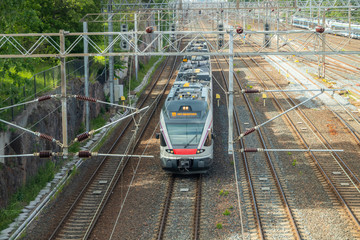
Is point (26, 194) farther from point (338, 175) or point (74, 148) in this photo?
point (338, 175)

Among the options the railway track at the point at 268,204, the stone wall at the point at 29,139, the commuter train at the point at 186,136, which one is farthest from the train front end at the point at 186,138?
the stone wall at the point at 29,139

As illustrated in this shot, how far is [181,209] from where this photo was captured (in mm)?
18359

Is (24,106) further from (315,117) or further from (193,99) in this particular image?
(315,117)

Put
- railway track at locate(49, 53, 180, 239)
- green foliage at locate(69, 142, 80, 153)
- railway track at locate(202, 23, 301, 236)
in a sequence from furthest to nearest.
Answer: green foliage at locate(69, 142, 80, 153)
railway track at locate(49, 53, 180, 239)
railway track at locate(202, 23, 301, 236)

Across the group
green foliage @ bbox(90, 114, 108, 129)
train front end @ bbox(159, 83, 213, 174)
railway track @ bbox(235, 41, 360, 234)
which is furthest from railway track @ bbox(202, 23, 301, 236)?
green foliage @ bbox(90, 114, 108, 129)

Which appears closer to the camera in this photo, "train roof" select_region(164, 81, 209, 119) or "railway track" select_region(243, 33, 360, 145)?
"train roof" select_region(164, 81, 209, 119)

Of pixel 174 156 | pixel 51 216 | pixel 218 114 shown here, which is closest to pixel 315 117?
pixel 218 114

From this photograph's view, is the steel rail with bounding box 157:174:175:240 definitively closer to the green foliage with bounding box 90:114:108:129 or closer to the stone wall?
the stone wall

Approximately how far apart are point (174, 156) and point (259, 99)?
17.8 meters

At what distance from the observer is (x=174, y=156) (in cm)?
2033

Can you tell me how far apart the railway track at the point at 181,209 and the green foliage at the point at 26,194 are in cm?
509

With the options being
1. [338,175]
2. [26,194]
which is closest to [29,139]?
[26,194]

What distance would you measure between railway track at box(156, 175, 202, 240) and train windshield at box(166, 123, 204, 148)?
1746 millimetres

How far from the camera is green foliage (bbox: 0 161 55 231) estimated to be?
56.8 ft
